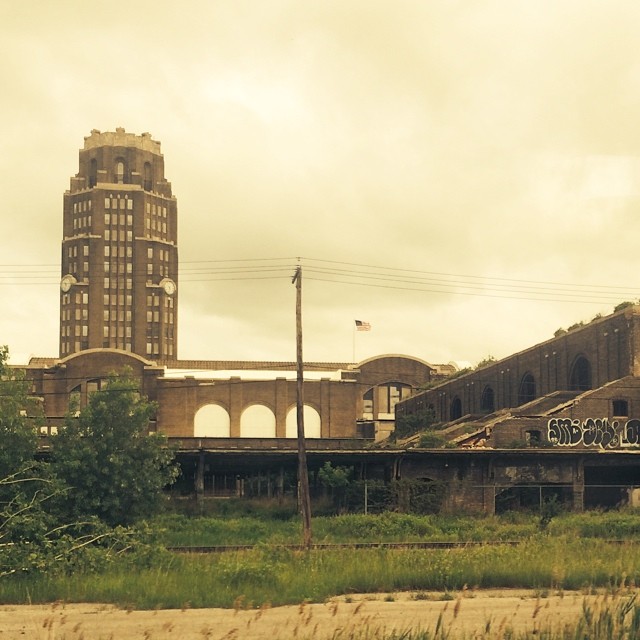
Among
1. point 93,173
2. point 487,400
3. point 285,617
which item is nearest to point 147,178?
point 93,173

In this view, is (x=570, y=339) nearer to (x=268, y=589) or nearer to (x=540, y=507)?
(x=540, y=507)

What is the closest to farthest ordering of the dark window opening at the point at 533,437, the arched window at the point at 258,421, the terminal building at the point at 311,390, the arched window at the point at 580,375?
the terminal building at the point at 311,390, the dark window opening at the point at 533,437, the arched window at the point at 580,375, the arched window at the point at 258,421

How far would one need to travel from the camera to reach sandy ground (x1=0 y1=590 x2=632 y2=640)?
512 inches

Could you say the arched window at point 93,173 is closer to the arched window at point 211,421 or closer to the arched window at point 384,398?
the arched window at point 211,421

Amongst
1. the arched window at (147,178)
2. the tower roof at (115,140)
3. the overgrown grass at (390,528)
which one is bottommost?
the overgrown grass at (390,528)

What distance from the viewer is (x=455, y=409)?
77.5 m

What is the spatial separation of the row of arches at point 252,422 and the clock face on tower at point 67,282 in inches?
2051

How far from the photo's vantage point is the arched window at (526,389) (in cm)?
6519

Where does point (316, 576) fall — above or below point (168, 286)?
below

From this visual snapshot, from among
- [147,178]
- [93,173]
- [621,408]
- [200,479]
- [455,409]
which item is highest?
[93,173]

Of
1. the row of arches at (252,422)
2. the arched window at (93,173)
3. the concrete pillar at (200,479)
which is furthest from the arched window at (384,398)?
the arched window at (93,173)

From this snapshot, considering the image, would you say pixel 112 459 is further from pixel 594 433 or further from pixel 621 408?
pixel 621 408

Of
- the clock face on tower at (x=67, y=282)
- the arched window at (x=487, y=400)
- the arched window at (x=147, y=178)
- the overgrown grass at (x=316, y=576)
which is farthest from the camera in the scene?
the arched window at (x=147, y=178)

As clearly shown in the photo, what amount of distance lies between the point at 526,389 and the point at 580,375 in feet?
26.8
